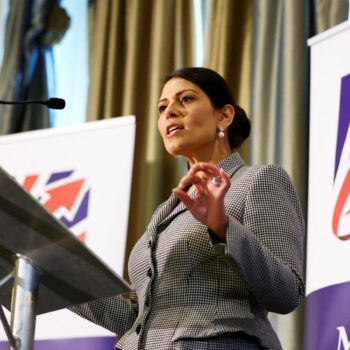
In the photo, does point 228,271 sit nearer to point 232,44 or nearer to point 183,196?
point 183,196

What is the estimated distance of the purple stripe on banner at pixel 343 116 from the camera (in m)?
2.52

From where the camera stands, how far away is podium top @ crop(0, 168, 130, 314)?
4.49 feet

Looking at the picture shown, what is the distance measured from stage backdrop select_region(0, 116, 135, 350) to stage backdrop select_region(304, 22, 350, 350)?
0.80 meters

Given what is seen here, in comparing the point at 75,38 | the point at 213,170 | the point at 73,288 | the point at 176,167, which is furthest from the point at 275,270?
the point at 75,38

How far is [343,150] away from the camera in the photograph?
8.23 feet

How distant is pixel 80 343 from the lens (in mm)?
3006

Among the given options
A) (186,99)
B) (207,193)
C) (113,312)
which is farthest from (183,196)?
(186,99)

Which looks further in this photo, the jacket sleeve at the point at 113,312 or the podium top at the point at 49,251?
the jacket sleeve at the point at 113,312

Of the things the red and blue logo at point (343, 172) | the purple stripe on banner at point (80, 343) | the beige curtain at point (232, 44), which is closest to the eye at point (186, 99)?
the red and blue logo at point (343, 172)

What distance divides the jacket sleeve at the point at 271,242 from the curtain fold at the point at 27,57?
7.81ft

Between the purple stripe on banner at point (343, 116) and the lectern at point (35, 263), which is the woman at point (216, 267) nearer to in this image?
the lectern at point (35, 263)

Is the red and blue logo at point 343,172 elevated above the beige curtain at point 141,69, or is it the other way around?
the beige curtain at point 141,69

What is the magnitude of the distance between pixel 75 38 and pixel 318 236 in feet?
6.68

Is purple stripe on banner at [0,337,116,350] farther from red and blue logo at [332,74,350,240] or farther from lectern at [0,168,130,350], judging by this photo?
lectern at [0,168,130,350]
